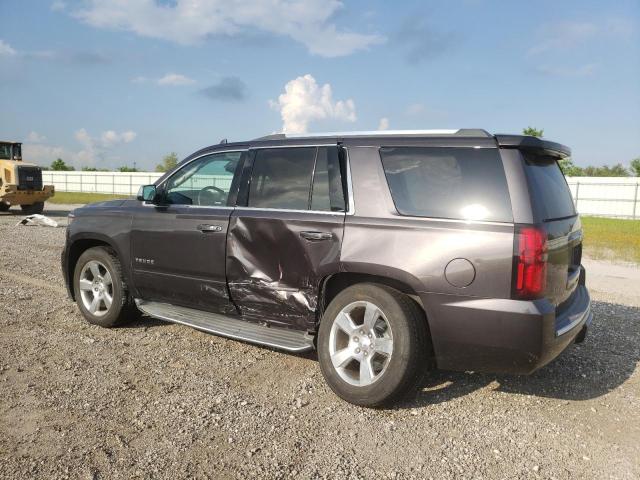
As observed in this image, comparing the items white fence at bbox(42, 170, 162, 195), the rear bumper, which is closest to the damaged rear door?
the rear bumper

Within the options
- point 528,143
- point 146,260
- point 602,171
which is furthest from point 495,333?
point 602,171

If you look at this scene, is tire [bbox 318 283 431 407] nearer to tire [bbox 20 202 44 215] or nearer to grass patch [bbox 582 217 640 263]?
grass patch [bbox 582 217 640 263]

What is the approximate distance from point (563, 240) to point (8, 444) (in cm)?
369

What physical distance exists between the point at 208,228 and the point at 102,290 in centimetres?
166

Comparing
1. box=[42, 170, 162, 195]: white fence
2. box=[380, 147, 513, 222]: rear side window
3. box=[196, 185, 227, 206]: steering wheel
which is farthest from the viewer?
box=[42, 170, 162, 195]: white fence

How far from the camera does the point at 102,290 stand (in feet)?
17.2

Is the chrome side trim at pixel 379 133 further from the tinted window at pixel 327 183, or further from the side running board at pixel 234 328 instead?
the side running board at pixel 234 328

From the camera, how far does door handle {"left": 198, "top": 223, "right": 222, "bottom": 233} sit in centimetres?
431

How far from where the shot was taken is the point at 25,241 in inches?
467

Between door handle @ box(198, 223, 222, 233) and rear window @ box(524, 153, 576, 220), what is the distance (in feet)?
8.02

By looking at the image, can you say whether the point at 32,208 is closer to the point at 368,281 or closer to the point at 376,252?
the point at 368,281

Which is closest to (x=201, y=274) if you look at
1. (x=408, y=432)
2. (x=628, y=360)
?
(x=408, y=432)

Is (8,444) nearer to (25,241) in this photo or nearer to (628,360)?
(628,360)

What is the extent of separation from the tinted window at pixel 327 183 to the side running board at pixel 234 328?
3.39ft
